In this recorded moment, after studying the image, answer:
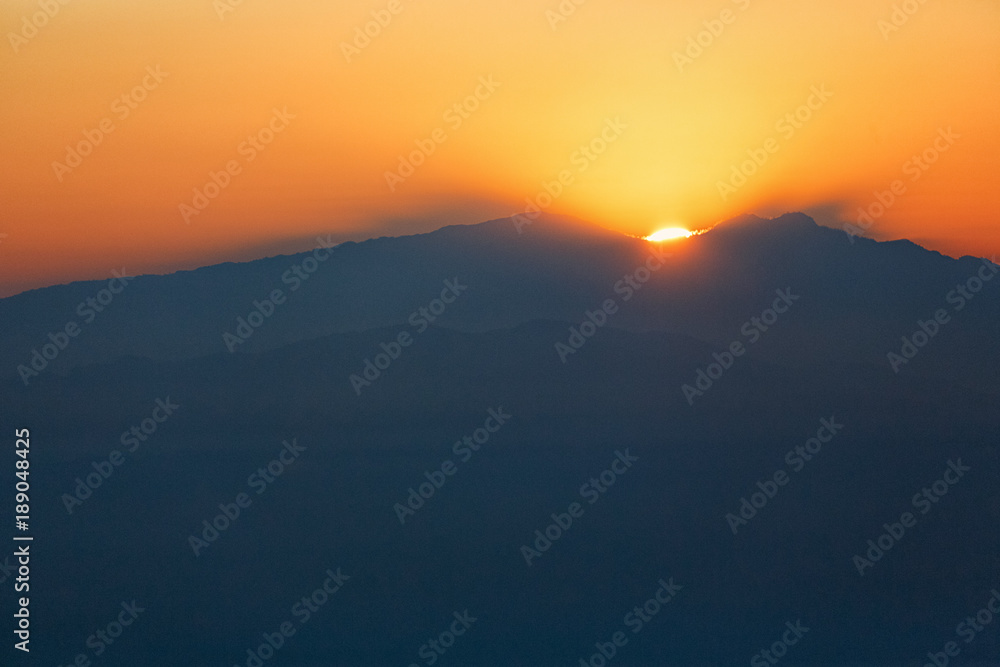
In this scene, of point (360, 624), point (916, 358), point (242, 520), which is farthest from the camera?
point (916, 358)

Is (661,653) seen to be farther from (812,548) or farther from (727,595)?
(812,548)

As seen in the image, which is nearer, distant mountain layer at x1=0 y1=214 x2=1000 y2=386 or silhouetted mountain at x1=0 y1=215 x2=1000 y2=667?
silhouetted mountain at x1=0 y1=215 x2=1000 y2=667

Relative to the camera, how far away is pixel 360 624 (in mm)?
28203

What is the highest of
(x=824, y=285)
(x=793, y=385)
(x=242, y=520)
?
(x=824, y=285)

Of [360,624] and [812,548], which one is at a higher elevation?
[812,548]

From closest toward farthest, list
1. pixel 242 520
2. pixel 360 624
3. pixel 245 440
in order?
1. pixel 360 624
2. pixel 242 520
3. pixel 245 440

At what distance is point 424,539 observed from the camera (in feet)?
98.2

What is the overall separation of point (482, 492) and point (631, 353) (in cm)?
800

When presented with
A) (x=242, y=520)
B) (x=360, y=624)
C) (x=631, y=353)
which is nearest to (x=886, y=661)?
(x=631, y=353)

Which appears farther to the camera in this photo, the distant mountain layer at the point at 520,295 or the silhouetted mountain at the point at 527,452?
the distant mountain layer at the point at 520,295

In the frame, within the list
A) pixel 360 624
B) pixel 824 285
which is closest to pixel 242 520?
pixel 360 624

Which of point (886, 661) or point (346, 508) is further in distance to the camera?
point (346, 508)

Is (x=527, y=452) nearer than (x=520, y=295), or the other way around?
(x=527, y=452)

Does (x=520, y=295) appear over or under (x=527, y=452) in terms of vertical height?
over
